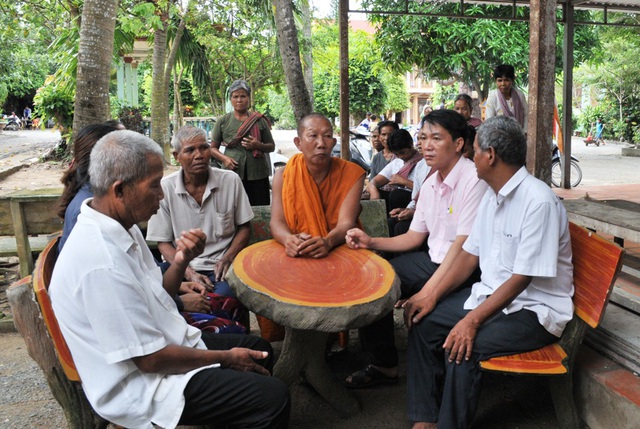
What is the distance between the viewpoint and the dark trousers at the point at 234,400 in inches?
75.9

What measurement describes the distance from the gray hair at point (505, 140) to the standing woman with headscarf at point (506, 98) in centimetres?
370

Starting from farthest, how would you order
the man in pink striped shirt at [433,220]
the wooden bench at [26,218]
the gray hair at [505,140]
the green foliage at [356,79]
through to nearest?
the green foliage at [356,79]
the wooden bench at [26,218]
the man in pink striped shirt at [433,220]
the gray hair at [505,140]

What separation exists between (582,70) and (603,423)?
27.9m

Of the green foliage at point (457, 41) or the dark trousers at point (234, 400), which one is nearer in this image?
the dark trousers at point (234, 400)

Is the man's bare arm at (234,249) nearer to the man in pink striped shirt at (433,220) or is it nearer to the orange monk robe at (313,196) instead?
the orange monk robe at (313,196)

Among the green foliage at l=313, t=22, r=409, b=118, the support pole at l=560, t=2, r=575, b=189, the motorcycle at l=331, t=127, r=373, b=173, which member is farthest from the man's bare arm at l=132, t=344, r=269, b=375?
the green foliage at l=313, t=22, r=409, b=118

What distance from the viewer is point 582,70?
26797 mm

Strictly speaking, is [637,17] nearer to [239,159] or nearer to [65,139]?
[239,159]

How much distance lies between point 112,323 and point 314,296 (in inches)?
37.4

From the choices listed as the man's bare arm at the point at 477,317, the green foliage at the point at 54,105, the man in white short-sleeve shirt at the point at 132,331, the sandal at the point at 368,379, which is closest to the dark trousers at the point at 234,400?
Answer: the man in white short-sleeve shirt at the point at 132,331

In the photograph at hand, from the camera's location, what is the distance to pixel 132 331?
67.9 inches

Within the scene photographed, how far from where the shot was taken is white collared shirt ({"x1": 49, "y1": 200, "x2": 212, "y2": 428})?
5.59 ft

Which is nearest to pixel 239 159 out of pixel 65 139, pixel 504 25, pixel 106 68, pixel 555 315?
pixel 106 68

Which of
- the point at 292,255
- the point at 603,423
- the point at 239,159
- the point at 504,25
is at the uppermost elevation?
the point at 504,25
